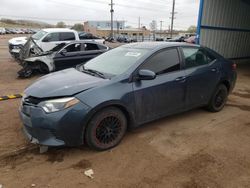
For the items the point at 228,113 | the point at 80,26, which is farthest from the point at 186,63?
the point at 80,26

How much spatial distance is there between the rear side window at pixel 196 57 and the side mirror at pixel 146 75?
1063 mm

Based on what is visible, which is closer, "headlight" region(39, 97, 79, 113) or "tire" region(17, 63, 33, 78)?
"headlight" region(39, 97, 79, 113)

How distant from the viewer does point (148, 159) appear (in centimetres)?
323

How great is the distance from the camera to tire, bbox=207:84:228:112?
4.92 metres

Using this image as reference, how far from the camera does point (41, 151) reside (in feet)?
10.9

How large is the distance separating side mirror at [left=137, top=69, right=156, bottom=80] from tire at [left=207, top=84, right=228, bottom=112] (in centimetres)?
203

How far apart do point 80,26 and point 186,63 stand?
93630 millimetres

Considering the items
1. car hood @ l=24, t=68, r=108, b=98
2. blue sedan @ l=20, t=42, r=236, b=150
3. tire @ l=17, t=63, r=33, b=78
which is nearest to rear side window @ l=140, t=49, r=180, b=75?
blue sedan @ l=20, t=42, r=236, b=150

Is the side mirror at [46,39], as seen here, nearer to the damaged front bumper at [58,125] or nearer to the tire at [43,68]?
the tire at [43,68]

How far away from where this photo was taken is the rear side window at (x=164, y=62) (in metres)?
3.79

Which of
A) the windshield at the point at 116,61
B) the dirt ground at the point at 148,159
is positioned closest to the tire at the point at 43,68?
the dirt ground at the point at 148,159

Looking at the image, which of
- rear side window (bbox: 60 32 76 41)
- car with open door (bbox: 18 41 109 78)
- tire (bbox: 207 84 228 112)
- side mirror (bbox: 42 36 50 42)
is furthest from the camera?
rear side window (bbox: 60 32 76 41)

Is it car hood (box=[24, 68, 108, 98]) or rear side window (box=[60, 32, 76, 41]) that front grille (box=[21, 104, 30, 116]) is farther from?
rear side window (box=[60, 32, 76, 41])

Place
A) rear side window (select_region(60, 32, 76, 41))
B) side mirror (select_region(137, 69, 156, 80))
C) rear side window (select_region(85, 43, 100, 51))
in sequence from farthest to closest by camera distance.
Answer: rear side window (select_region(60, 32, 76, 41)), rear side window (select_region(85, 43, 100, 51)), side mirror (select_region(137, 69, 156, 80))
